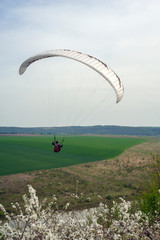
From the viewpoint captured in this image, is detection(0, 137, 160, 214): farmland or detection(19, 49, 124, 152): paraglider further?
detection(0, 137, 160, 214): farmland

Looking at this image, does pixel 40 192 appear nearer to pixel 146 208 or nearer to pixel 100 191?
pixel 100 191

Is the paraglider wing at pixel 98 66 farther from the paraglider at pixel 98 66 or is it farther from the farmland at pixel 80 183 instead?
the farmland at pixel 80 183

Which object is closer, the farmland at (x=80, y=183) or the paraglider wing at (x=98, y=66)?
Answer: the paraglider wing at (x=98, y=66)

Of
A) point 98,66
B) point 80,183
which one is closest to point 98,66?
point 98,66

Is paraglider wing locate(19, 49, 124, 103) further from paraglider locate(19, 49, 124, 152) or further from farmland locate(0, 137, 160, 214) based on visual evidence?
farmland locate(0, 137, 160, 214)

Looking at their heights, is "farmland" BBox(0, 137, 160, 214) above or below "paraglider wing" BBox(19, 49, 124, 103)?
below

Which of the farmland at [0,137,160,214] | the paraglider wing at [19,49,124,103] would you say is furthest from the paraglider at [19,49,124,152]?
the farmland at [0,137,160,214]

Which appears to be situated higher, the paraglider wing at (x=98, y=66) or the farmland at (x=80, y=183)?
the paraglider wing at (x=98, y=66)

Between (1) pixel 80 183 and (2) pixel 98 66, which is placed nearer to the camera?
(2) pixel 98 66

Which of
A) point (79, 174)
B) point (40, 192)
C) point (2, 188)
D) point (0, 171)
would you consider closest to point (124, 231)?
point (40, 192)

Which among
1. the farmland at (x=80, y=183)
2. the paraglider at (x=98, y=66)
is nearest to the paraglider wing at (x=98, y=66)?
the paraglider at (x=98, y=66)

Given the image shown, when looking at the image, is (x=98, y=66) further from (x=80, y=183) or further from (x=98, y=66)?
(x=80, y=183)

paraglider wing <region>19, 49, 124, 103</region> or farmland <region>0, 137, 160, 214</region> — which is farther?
farmland <region>0, 137, 160, 214</region>

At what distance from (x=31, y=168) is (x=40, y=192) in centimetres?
1389
